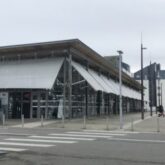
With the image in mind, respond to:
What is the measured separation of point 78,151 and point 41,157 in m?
1.90

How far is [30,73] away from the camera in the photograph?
37.4m

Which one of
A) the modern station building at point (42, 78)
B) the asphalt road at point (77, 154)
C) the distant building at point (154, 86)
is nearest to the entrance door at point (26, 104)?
the modern station building at point (42, 78)

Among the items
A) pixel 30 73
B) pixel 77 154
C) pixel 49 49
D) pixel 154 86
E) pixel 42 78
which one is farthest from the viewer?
pixel 154 86

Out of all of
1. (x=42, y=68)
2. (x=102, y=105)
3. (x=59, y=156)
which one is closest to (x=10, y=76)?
(x=42, y=68)

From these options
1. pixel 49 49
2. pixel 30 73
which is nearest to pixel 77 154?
pixel 30 73

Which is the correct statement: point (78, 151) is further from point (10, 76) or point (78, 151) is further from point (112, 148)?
point (10, 76)

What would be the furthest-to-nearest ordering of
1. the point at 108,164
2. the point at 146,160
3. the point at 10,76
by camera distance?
the point at 10,76 < the point at 146,160 < the point at 108,164

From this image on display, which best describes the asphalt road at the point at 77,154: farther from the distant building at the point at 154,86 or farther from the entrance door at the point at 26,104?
the distant building at the point at 154,86

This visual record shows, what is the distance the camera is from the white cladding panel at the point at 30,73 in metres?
35.8

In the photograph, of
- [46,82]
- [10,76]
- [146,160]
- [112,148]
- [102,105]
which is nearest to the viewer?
[146,160]

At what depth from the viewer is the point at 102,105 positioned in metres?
54.0

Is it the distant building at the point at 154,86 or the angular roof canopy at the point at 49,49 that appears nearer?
the angular roof canopy at the point at 49,49

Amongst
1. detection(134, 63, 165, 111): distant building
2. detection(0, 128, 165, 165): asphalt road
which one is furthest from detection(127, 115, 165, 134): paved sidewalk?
detection(134, 63, 165, 111): distant building

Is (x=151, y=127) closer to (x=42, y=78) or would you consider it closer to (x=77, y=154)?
(x=42, y=78)
